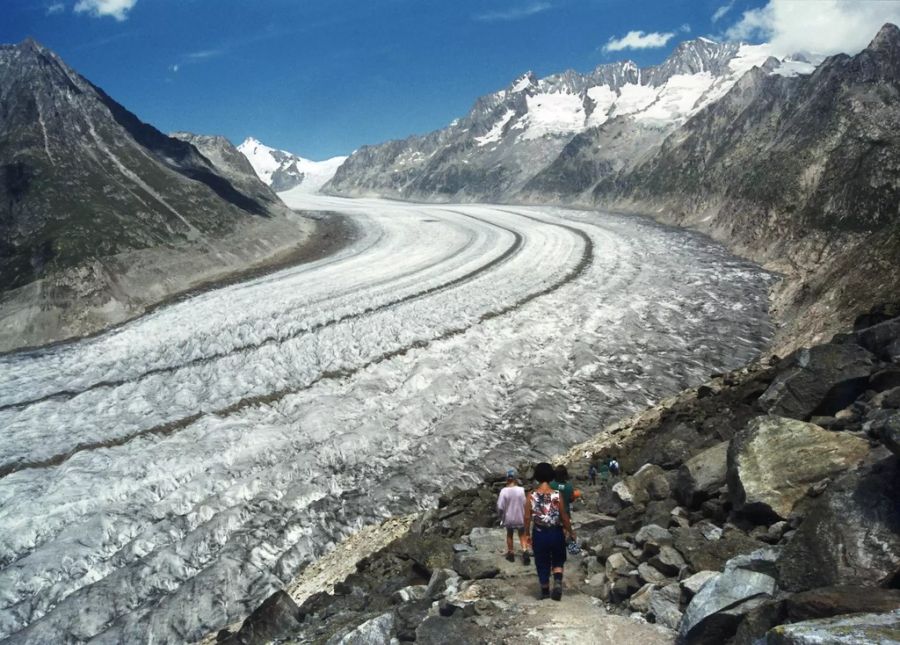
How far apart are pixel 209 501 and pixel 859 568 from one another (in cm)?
1066

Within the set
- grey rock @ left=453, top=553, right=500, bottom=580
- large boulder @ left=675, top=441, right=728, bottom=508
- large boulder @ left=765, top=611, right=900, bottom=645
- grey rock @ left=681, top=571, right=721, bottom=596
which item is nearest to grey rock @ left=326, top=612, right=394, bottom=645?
grey rock @ left=453, top=553, right=500, bottom=580

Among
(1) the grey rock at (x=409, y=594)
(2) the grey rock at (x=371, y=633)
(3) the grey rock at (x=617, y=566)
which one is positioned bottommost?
(1) the grey rock at (x=409, y=594)

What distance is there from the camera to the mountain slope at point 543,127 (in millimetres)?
87500

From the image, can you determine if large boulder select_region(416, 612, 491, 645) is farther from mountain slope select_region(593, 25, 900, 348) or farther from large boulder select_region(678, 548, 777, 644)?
mountain slope select_region(593, 25, 900, 348)

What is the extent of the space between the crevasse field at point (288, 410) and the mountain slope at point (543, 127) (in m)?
50.9

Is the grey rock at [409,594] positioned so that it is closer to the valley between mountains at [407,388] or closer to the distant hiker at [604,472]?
the valley between mountains at [407,388]

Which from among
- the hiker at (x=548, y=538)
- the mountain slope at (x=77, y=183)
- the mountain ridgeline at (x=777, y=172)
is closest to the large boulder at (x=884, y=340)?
the mountain ridgeline at (x=777, y=172)

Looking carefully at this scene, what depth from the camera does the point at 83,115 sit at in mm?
32656

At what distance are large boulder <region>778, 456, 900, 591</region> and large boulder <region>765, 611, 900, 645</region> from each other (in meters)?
1.08

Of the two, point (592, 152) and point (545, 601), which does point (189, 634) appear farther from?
point (592, 152)

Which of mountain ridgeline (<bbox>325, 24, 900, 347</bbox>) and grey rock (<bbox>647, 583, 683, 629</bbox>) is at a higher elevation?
mountain ridgeline (<bbox>325, 24, 900, 347</bbox>)

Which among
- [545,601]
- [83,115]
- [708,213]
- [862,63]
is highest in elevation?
[83,115]

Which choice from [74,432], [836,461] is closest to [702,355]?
[836,461]

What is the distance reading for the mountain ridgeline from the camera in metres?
18.0
